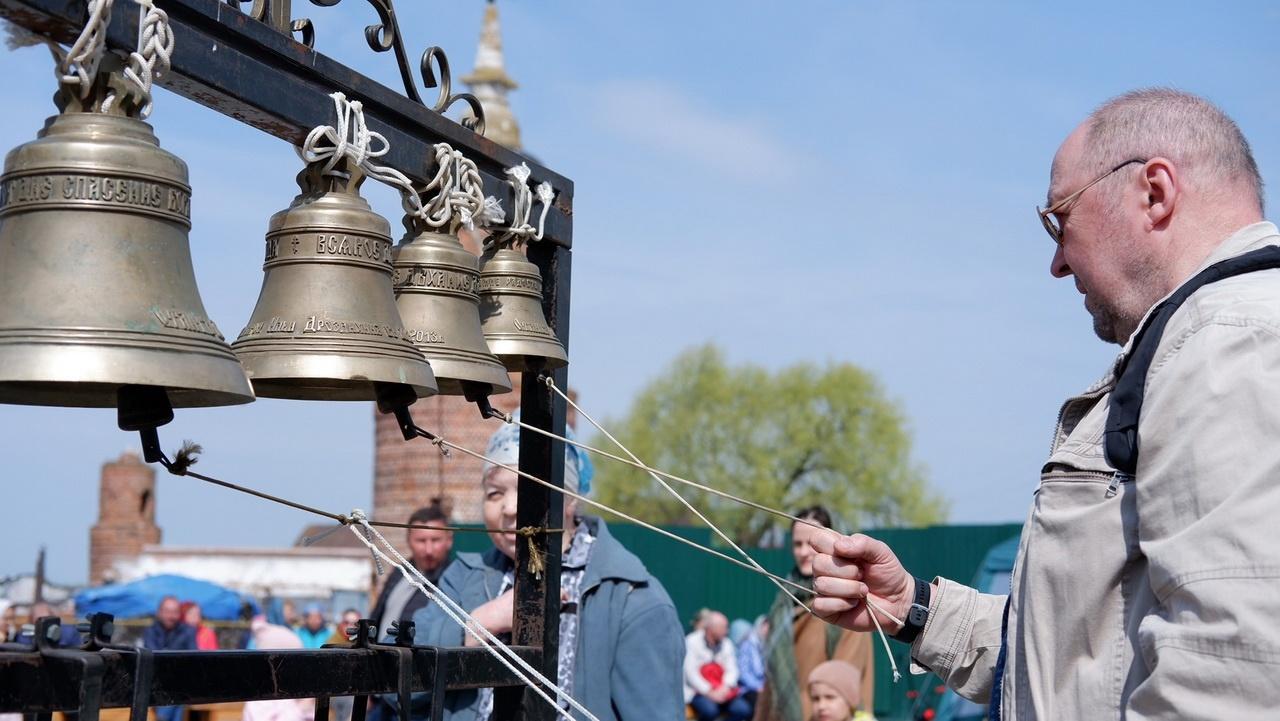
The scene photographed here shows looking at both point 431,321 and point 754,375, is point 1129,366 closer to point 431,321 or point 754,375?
point 431,321

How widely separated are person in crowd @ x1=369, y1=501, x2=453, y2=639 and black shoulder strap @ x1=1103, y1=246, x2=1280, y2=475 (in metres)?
3.61

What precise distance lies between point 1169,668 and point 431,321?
1559 mm

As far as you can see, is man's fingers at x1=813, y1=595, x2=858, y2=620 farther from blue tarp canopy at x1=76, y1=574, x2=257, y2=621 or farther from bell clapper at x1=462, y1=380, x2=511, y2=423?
blue tarp canopy at x1=76, y1=574, x2=257, y2=621

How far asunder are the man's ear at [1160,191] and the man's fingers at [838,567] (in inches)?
36.6

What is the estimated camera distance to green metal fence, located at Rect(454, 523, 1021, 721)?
48.3 ft

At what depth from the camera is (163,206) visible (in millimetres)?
2035

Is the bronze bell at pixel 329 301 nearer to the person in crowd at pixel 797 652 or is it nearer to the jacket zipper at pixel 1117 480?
the jacket zipper at pixel 1117 480

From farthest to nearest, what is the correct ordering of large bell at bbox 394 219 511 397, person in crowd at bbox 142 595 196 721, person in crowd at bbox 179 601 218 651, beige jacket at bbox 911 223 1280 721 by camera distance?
person in crowd at bbox 179 601 218 651 < person in crowd at bbox 142 595 196 721 < large bell at bbox 394 219 511 397 < beige jacket at bbox 911 223 1280 721

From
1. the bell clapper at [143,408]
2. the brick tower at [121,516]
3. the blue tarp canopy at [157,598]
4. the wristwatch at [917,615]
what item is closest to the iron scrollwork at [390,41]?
→ the bell clapper at [143,408]

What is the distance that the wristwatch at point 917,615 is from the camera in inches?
107

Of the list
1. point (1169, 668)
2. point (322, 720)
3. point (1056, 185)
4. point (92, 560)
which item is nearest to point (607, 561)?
point (322, 720)

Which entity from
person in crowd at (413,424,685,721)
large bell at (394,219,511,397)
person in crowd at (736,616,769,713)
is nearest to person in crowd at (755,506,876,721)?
person in crowd at (413,424,685,721)

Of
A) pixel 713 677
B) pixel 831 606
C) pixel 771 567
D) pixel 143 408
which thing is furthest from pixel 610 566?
pixel 771 567

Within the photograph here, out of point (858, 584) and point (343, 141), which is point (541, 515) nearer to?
point (858, 584)
